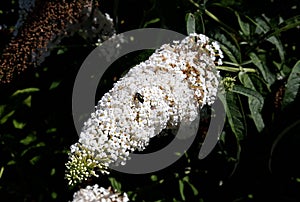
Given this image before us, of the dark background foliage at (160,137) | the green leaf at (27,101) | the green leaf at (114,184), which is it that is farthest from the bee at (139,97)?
the green leaf at (27,101)

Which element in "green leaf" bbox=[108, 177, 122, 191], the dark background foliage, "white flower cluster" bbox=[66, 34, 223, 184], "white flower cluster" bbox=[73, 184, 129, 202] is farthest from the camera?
"green leaf" bbox=[108, 177, 122, 191]

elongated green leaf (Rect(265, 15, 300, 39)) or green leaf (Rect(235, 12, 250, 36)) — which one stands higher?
green leaf (Rect(235, 12, 250, 36))

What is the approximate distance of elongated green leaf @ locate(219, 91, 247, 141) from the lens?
186 cm

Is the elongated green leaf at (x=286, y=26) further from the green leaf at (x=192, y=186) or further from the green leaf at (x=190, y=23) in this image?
the green leaf at (x=192, y=186)

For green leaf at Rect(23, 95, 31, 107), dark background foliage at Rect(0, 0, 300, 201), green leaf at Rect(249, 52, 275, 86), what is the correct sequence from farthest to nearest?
green leaf at Rect(23, 95, 31, 107)
dark background foliage at Rect(0, 0, 300, 201)
green leaf at Rect(249, 52, 275, 86)

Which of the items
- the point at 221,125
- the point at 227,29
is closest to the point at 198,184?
the point at 221,125

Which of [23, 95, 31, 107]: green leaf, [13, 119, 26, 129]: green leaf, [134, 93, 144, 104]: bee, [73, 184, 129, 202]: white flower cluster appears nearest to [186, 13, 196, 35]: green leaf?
[134, 93, 144, 104]: bee

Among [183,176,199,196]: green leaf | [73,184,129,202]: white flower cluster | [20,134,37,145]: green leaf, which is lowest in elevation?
[183,176,199,196]: green leaf

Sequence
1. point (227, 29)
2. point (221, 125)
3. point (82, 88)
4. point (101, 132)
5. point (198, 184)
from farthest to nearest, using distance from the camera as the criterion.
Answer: point (198, 184)
point (82, 88)
point (227, 29)
point (221, 125)
point (101, 132)

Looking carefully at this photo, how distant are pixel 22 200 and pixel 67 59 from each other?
70 cm

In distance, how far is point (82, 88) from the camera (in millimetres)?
2307

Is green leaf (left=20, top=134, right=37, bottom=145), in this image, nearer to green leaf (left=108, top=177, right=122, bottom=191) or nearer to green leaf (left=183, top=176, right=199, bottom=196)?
green leaf (left=108, top=177, right=122, bottom=191)

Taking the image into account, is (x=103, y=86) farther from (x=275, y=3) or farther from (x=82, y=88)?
(x=275, y=3)

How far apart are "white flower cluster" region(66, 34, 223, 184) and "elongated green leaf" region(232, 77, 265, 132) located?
0.13m
